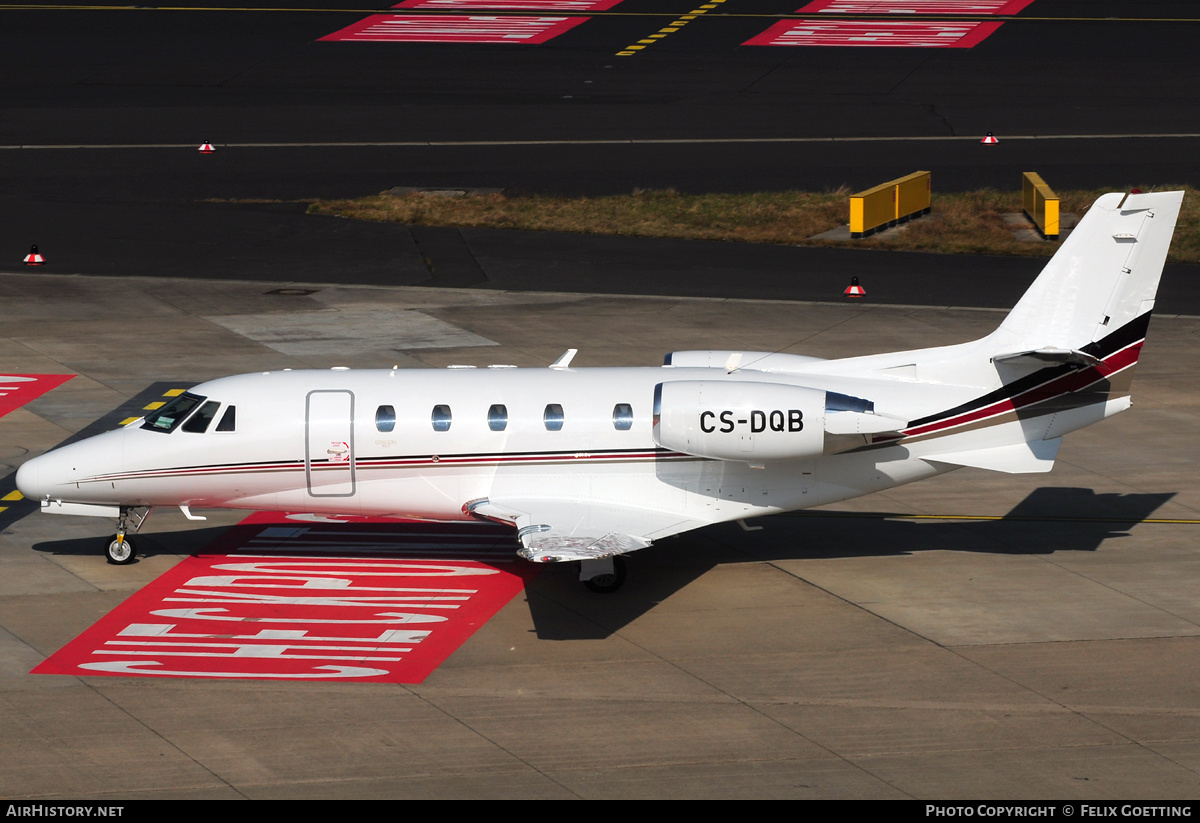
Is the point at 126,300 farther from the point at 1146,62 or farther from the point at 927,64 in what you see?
the point at 1146,62

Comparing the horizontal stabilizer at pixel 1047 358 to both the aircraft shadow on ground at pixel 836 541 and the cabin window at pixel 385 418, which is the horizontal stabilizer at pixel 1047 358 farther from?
the cabin window at pixel 385 418

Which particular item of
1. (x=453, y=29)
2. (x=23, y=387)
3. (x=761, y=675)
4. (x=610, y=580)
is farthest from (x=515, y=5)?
(x=761, y=675)

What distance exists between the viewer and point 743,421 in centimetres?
2184

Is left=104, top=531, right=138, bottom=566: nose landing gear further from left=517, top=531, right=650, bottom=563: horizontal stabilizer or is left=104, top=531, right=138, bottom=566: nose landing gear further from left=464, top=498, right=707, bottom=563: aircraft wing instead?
left=517, top=531, right=650, bottom=563: horizontal stabilizer

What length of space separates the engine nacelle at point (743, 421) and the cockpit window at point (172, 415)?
7256 millimetres

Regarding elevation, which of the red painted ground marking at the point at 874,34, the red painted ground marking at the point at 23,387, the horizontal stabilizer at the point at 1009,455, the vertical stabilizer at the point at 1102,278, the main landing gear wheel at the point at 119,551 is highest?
the red painted ground marking at the point at 874,34

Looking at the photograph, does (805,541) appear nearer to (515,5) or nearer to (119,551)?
(119,551)

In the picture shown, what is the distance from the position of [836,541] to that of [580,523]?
5.18 meters

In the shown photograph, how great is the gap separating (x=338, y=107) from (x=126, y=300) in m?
21.9

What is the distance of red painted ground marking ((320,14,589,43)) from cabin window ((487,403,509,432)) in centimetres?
5016

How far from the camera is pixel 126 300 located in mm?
39938

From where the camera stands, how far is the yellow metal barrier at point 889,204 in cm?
4544

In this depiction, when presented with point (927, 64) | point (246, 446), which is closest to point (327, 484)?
point (246, 446)

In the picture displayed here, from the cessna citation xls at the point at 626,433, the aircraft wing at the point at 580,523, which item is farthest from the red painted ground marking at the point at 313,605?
the aircraft wing at the point at 580,523
